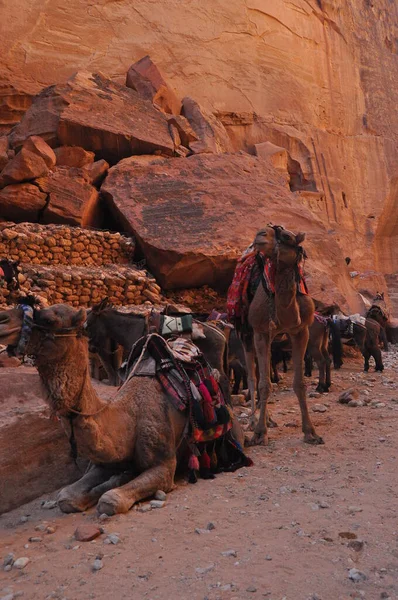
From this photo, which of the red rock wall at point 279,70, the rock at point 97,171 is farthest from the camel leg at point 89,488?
the red rock wall at point 279,70

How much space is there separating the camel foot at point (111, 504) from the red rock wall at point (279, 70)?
72.1ft

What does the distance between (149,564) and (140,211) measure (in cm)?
1319

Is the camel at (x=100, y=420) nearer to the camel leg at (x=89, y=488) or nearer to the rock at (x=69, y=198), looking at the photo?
the camel leg at (x=89, y=488)

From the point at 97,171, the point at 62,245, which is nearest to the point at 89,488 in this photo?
the point at 62,245

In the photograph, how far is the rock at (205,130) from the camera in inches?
818

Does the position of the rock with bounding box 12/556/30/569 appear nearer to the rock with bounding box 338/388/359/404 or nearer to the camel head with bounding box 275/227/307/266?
the camel head with bounding box 275/227/307/266

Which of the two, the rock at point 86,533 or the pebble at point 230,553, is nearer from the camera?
the pebble at point 230,553

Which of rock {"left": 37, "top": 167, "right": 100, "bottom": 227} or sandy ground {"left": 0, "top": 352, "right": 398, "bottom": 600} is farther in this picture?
rock {"left": 37, "top": 167, "right": 100, "bottom": 227}

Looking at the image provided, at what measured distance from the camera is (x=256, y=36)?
2777cm

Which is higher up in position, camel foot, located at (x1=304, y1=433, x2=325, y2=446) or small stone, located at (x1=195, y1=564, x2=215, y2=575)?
camel foot, located at (x1=304, y1=433, x2=325, y2=446)

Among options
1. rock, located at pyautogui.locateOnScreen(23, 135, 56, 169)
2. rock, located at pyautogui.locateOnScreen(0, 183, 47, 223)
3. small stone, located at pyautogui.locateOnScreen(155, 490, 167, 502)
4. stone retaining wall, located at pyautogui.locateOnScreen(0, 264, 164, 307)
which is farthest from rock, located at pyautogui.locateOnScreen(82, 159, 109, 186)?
small stone, located at pyautogui.locateOnScreen(155, 490, 167, 502)

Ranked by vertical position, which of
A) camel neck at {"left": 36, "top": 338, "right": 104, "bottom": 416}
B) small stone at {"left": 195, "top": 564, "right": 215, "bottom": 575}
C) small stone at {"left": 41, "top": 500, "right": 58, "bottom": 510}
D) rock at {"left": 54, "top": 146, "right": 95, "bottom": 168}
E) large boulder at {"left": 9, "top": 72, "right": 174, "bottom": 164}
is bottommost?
small stone at {"left": 41, "top": 500, "right": 58, "bottom": 510}

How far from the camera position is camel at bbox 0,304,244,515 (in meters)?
3.56

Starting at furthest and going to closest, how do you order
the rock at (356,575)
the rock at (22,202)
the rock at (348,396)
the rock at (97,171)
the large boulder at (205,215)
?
the rock at (97,171)
the rock at (22,202)
the large boulder at (205,215)
the rock at (348,396)
the rock at (356,575)
